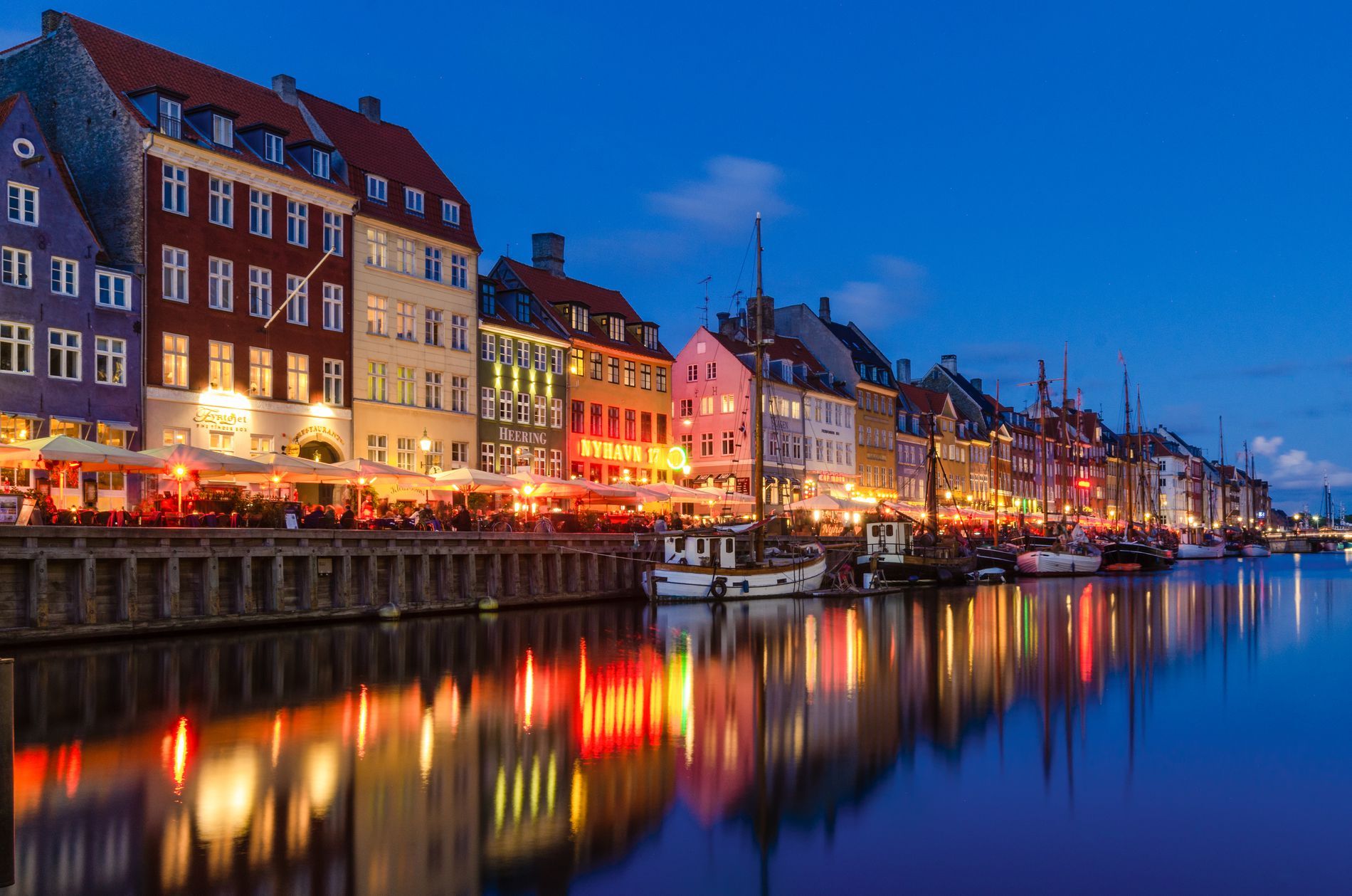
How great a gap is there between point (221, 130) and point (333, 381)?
33.6 feet

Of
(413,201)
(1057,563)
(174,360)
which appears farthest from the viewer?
(1057,563)

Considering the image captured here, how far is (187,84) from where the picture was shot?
154 ft

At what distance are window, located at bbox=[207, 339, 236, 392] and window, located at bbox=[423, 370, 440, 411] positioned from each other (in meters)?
10.7

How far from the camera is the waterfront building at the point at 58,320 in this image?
38.3 m

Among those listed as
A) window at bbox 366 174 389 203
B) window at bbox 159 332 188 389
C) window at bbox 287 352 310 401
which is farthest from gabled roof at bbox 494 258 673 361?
window at bbox 159 332 188 389

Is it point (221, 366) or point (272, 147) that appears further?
point (272, 147)

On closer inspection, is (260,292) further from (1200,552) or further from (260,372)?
(1200,552)

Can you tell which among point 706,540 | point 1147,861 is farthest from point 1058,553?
point 1147,861

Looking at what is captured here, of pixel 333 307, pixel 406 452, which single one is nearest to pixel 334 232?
pixel 333 307

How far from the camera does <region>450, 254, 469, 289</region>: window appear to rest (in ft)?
189

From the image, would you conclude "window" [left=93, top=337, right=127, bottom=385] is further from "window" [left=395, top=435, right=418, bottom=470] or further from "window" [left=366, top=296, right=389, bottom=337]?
"window" [left=395, top=435, right=418, bottom=470]

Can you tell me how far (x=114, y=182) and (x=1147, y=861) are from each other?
40584mm

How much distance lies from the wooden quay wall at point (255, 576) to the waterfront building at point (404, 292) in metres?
11.1

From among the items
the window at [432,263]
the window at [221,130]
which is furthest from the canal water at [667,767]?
the window at [432,263]
